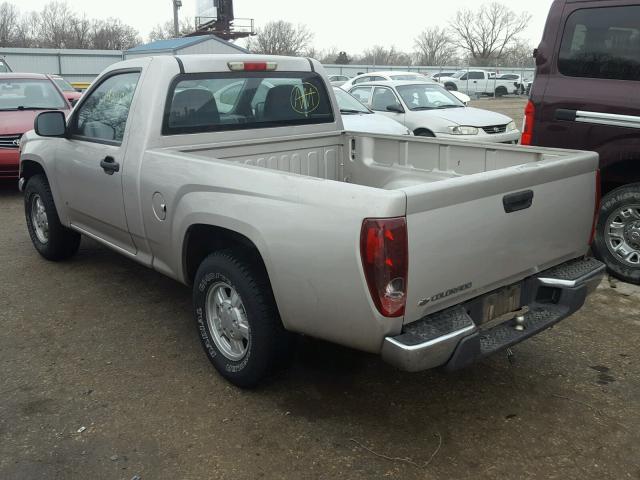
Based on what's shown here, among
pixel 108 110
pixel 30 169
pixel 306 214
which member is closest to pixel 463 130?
pixel 30 169

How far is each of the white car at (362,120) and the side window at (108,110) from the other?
5.14m

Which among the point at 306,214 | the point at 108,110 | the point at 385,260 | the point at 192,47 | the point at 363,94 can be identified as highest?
the point at 192,47

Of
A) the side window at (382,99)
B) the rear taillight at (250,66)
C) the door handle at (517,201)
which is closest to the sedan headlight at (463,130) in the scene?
the side window at (382,99)

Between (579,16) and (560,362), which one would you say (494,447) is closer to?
(560,362)

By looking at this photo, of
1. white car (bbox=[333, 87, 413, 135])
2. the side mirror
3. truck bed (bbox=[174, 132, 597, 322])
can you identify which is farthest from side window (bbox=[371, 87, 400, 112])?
the side mirror

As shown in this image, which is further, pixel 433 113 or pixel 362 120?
pixel 433 113

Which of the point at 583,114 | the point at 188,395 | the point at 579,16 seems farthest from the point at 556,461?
the point at 579,16

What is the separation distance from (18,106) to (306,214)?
27.1 ft

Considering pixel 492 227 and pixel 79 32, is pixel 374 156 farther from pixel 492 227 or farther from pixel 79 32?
pixel 79 32

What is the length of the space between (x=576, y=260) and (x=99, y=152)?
322cm

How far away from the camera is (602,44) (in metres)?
5.09

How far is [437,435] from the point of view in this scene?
121 inches

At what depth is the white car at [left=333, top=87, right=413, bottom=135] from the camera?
9.60m

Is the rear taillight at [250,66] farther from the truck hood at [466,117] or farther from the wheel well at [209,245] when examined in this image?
the truck hood at [466,117]
